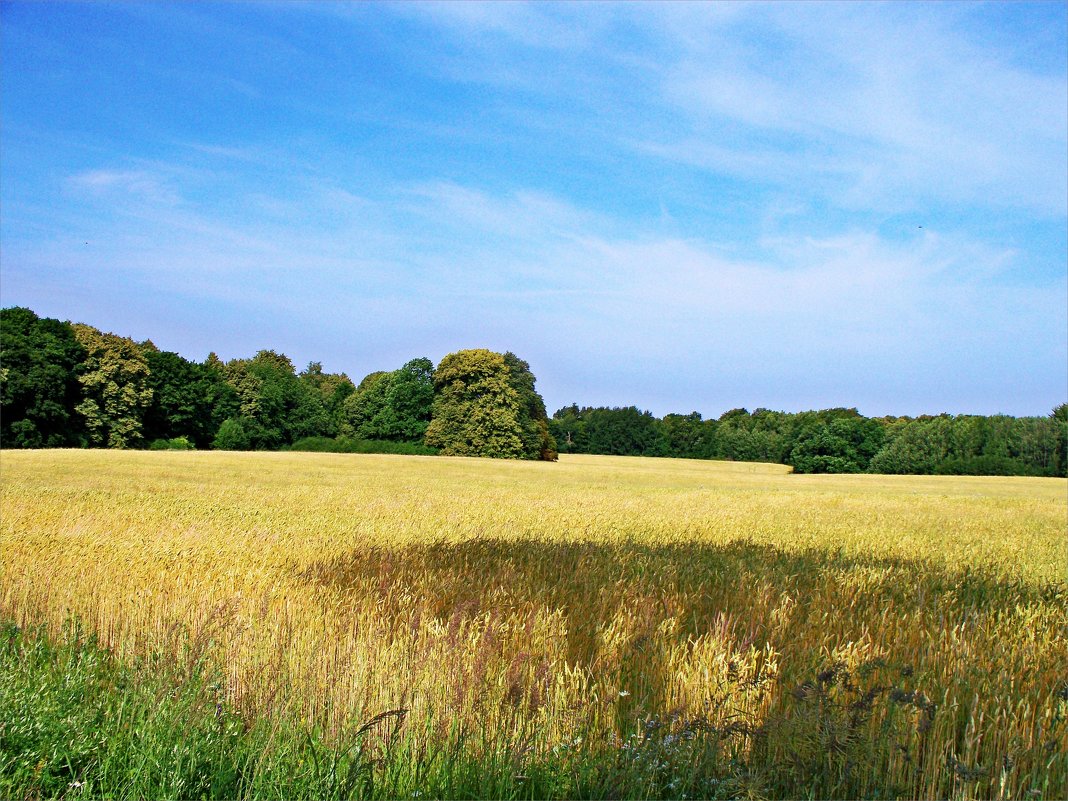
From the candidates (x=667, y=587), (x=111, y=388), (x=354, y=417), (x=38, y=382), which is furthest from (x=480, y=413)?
(x=667, y=587)

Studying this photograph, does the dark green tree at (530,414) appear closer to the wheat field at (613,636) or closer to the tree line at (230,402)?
the tree line at (230,402)

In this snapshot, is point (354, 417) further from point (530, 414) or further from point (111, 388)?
point (111, 388)

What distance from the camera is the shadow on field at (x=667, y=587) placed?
5848 mm

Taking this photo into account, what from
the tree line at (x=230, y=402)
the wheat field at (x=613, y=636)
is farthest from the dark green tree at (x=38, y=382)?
the wheat field at (x=613, y=636)

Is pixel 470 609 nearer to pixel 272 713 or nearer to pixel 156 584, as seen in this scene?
pixel 272 713

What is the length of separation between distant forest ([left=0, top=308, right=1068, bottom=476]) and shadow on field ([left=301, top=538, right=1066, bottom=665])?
59.1m

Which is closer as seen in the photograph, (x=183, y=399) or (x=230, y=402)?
(x=183, y=399)

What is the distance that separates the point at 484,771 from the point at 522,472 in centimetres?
4059

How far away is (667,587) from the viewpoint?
23.0 feet

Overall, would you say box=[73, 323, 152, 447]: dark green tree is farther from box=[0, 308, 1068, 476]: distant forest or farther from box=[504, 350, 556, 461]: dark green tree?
box=[504, 350, 556, 461]: dark green tree

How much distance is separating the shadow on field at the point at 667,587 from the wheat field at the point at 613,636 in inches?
1.5

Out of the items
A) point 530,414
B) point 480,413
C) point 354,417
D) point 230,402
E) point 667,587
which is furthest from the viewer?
point 354,417

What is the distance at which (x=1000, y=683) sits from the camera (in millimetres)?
4422

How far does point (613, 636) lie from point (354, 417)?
8144cm
